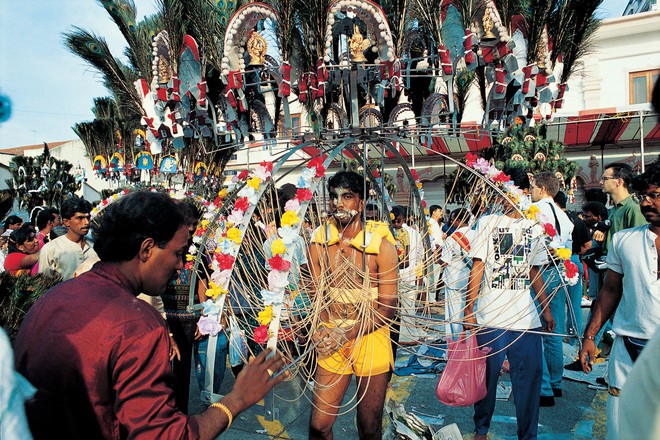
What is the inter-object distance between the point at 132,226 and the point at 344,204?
1.60m

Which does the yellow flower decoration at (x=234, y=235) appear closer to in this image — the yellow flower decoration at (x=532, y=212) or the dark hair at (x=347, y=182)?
the dark hair at (x=347, y=182)

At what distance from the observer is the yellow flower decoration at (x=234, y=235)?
2641mm

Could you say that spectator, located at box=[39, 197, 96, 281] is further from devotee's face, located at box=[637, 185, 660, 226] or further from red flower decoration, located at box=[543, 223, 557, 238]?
devotee's face, located at box=[637, 185, 660, 226]

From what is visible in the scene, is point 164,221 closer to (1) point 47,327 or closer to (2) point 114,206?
(2) point 114,206

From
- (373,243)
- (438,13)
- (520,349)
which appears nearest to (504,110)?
(438,13)

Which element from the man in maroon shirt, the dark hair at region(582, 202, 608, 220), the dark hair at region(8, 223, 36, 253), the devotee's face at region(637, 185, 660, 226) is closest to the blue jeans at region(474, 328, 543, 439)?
the devotee's face at region(637, 185, 660, 226)

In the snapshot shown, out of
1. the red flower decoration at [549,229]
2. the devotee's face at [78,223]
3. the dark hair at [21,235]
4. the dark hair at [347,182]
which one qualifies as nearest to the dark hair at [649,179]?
the red flower decoration at [549,229]

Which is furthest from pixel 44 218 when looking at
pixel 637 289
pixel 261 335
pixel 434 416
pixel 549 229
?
pixel 637 289

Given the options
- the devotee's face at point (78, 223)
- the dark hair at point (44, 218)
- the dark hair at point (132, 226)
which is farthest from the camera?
the dark hair at point (44, 218)

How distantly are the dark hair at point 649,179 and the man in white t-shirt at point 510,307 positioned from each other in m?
0.90

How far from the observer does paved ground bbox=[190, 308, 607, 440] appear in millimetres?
3494

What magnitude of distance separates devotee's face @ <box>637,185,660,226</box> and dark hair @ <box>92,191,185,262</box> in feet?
7.59

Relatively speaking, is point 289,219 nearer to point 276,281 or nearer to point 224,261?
point 276,281

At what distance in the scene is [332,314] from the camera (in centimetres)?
283
